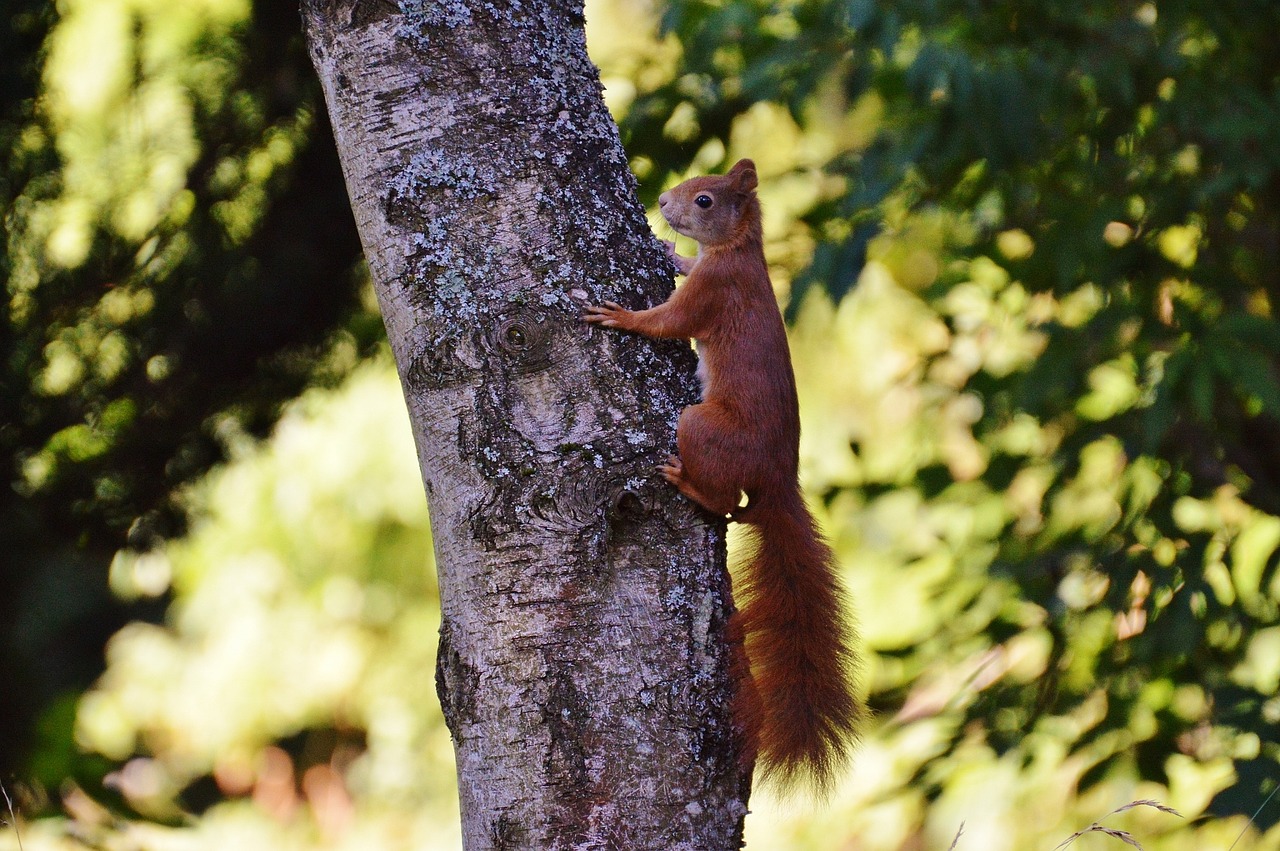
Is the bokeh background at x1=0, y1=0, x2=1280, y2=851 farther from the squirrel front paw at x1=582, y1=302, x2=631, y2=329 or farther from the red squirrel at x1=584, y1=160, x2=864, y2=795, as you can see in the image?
the squirrel front paw at x1=582, y1=302, x2=631, y2=329

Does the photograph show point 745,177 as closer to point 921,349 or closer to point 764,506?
point 764,506

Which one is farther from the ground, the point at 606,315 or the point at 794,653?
the point at 606,315

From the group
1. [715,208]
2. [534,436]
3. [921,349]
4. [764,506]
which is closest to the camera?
[534,436]

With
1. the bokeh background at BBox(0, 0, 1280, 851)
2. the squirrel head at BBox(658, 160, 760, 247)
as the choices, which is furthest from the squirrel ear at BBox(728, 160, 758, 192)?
the bokeh background at BBox(0, 0, 1280, 851)

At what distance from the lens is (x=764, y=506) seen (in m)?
1.46

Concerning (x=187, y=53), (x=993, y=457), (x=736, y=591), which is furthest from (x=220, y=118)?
(x=993, y=457)

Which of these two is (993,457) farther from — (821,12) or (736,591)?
(736,591)

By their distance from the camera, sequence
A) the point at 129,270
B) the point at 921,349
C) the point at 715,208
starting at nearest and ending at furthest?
the point at 715,208 → the point at 129,270 → the point at 921,349

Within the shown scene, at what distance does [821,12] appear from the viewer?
2.04 metres

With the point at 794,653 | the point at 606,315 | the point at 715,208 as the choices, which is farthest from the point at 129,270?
the point at 794,653

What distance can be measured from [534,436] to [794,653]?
397 millimetres

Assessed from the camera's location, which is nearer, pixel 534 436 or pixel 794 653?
pixel 534 436

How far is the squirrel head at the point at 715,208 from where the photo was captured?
1.83m

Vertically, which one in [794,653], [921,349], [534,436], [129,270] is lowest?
[921,349]
